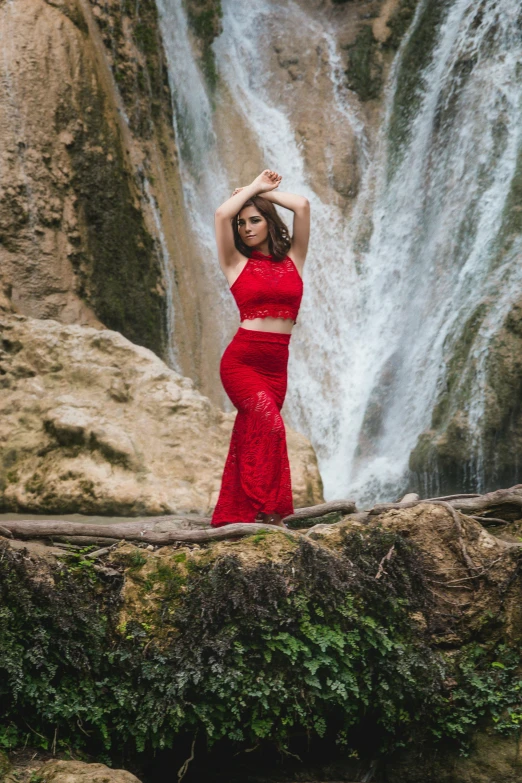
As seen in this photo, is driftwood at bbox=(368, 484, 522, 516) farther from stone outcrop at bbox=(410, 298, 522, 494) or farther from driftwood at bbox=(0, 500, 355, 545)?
stone outcrop at bbox=(410, 298, 522, 494)

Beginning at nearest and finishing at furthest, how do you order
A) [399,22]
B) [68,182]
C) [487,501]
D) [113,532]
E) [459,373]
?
1. [113,532]
2. [487,501]
3. [68,182]
4. [459,373]
5. [399,22]

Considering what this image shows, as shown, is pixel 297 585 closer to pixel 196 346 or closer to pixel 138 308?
pixel 138 308

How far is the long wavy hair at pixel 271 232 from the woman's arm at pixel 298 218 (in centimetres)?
4

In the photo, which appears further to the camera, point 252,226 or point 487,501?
point 487,501

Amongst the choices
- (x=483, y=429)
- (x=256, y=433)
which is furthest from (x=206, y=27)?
(x=256, y=433)

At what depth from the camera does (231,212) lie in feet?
17.5

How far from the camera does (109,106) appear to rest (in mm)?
10125

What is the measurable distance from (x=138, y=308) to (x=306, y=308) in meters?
2.98

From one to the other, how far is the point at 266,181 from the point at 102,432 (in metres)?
2.58

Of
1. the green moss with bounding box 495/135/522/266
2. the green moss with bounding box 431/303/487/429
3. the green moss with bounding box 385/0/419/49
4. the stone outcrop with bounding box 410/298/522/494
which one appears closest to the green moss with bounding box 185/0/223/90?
the green moss with bounding box 385/0/419/49

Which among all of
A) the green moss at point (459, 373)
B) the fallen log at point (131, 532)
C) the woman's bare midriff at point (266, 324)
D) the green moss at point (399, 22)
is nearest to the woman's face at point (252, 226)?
the woman's bare midriff at point (266, 324)

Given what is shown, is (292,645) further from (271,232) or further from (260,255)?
(271,232)

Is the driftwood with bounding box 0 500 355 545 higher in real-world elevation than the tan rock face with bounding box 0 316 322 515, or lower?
lower

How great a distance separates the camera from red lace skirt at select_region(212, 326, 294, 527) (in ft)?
17.4
